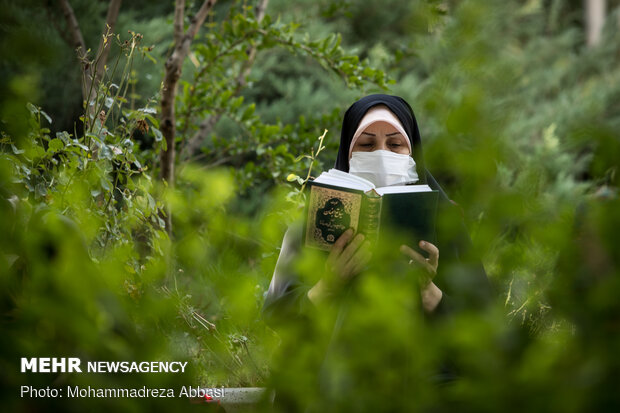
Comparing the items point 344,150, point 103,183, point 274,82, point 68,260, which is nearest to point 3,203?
point 68,260

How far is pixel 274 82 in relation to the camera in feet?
19.2

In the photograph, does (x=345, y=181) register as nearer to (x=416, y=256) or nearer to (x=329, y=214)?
(x=329, y=214)

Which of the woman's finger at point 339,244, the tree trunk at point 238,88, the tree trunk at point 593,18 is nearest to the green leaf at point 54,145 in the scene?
the woman's finger at point 339,244

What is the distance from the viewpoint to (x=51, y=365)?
1.66 feet

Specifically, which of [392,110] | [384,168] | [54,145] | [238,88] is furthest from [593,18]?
[54,145]

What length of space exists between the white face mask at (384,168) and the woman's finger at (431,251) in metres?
0.34

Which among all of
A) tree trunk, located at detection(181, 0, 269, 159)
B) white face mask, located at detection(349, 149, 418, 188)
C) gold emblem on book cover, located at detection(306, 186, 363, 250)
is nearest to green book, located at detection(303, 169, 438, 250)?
gold emblem on book cover, located at detection(306, 186, 363, 250)

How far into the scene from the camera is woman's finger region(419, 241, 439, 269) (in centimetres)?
151

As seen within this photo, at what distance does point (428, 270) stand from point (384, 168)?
1.54 feet

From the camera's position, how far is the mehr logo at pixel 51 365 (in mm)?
465

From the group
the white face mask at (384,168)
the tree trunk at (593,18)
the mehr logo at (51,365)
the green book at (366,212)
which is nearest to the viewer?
the mehr logo at (51,365)

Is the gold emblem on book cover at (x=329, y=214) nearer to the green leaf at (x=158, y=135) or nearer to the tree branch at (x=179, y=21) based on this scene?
the green leaf at (x=158, y=135)

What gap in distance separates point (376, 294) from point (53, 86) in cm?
438

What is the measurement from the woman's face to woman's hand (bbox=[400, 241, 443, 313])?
0.49 m
